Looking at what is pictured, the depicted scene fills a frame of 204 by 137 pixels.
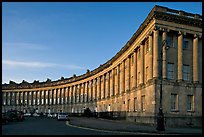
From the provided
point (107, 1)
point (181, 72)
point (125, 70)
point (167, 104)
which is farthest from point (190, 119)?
point (107, 1)

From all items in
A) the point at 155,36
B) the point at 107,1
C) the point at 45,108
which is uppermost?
the point at 155,36

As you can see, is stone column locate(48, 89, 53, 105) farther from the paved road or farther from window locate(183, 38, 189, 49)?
the paved road

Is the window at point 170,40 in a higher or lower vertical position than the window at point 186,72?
higher

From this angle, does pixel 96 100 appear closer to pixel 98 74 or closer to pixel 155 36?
pixel 98 74

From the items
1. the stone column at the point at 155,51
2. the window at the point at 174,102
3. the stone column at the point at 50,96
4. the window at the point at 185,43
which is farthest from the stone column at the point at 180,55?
the stone column at the point at 50,96

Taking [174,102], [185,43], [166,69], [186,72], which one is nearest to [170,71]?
[166,69]

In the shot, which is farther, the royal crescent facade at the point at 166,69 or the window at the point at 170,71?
the window at the point at 170,71

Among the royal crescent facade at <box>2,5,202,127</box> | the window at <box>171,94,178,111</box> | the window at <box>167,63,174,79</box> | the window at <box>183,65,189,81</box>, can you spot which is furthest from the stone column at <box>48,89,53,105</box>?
the window at <box>171,94,178,111</box>

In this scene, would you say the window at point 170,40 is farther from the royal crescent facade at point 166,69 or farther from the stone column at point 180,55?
the stone column at point 180,55

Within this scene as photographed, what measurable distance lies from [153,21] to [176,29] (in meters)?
3.81

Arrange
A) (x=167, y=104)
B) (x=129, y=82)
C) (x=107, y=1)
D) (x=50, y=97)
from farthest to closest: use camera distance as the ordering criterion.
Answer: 1. (x=50, y=97)
2. (x=129, y=82)
3. (x=167, y=104)
4. (x=107, y=1)

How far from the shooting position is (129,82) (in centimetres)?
6100

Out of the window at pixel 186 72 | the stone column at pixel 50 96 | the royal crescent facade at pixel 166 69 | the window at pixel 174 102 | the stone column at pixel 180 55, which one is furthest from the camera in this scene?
the stone column at pixel 50 96

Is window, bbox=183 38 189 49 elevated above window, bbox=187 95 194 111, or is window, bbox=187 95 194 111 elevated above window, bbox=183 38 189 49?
window, bbox=183 38 189 49
